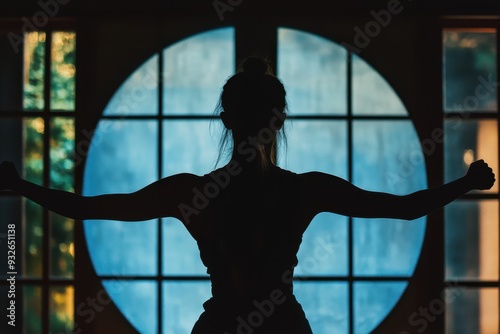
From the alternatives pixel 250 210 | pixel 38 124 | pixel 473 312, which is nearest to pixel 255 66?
pixel 250 210

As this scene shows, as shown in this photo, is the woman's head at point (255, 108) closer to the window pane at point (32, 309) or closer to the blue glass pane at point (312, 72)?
the blue glass pane at point (312, 72)

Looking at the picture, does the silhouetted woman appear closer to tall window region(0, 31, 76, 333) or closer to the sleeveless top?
the sleeveless top

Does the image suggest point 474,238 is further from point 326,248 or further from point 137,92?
point 137,92

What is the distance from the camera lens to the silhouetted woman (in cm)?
94

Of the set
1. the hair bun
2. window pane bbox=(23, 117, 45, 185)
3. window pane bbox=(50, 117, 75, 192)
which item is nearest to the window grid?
window pane bbox=(50, 117, 75, 192)

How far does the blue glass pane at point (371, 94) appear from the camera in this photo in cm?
238

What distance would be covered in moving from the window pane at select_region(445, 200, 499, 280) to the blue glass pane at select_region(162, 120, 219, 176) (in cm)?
84

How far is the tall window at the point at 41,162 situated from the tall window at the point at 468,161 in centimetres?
129

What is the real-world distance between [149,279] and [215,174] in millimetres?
1492

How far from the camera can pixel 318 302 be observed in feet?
7.79

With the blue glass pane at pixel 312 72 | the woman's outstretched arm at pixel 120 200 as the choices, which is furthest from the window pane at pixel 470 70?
the woman's outstretched arm at pixel 120 200

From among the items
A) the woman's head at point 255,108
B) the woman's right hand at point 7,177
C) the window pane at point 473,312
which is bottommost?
the window pane at point 473,312

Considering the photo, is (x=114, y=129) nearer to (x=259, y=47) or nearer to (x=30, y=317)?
(x=259, y=47)

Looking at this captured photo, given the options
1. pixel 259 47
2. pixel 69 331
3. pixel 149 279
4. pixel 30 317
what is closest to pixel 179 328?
pixel 149 279
